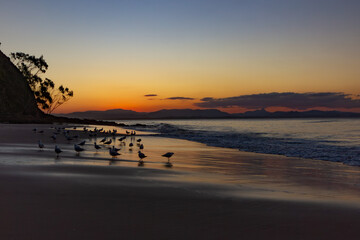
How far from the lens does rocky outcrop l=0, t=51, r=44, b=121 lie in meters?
72.0

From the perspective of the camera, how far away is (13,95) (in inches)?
2997

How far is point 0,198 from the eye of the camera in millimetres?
6949

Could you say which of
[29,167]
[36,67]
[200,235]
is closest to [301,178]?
[200,235]

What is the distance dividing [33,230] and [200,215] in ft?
10.1

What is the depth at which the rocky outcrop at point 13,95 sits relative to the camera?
72.0 meters

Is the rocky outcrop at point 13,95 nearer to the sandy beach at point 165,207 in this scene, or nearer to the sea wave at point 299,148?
the sea wave at point 299,148

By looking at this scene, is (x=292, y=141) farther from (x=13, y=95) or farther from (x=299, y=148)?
(x=13, y=95)

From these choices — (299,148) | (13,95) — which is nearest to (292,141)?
(299,148)

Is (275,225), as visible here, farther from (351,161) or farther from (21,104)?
(21,104)

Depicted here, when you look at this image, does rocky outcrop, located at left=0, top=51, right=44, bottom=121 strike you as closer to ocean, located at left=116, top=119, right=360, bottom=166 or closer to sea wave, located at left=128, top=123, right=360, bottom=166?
ocean, located at left=116, top=119, right=360, bottom=166

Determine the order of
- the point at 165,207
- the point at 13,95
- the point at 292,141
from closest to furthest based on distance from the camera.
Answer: the point at 165,207 < the point at 292,141 < the point at 13,95

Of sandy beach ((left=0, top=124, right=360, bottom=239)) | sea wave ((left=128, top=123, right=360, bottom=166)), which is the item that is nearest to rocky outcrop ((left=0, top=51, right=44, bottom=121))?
sea wave ((left=128, top=123, right=360, bottom=166))

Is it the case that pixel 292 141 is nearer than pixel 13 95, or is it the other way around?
pixel 292 141

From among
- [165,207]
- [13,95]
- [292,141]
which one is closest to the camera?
[165,207]
